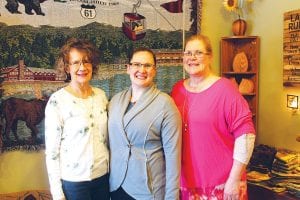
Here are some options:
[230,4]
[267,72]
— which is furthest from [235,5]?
[267,72]

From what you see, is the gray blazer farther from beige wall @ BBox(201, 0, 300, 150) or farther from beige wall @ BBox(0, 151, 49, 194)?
beige wall @ BBox(201, 0, 300, 150)

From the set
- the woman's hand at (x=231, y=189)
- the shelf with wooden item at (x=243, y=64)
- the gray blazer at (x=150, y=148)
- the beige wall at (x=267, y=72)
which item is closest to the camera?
the gray blazer at (x=150, y=148)

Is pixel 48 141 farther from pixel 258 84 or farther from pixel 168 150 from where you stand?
pixel 258 84

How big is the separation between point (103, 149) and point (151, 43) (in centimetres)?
119

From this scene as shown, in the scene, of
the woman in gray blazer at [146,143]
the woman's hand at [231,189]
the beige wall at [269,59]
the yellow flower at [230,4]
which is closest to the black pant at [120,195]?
the woman in gray blazer at [146,143]

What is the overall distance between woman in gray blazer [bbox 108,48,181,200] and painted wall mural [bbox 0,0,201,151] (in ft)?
1.75

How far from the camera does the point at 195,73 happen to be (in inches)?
68.2

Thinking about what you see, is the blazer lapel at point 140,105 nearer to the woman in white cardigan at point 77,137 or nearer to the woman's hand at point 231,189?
the woman in white cardigan at point 77,137

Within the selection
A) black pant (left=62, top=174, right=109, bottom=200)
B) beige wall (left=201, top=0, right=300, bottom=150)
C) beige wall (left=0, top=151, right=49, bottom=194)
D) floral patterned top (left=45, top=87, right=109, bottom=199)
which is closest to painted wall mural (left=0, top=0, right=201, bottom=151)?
beige wall (left=0, top=151, right=49, bottom=194)

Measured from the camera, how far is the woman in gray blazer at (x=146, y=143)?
61.2 inches

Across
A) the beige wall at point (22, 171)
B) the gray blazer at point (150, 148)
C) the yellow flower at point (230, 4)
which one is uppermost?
the yellow flower at point (230, 4)

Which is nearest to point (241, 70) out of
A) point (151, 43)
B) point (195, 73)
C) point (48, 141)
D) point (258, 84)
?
point (258, 84)

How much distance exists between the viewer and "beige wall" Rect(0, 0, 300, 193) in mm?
2299

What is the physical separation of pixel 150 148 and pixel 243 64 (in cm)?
157
